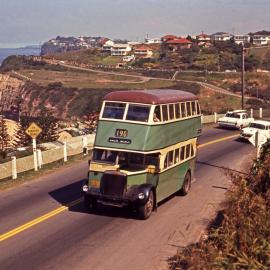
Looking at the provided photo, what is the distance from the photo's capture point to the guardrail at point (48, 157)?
2192 centimetres

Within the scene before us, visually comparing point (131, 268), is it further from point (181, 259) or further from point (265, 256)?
point (265, 256)

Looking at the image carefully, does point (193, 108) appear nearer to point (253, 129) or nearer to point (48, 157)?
point (48, 157)

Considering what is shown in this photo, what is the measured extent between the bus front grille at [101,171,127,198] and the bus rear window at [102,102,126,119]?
6.06 ft

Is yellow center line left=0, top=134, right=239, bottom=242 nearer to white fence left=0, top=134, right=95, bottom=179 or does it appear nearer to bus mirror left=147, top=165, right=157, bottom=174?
bus mirror left=147, top=165, right=157, bottom=174

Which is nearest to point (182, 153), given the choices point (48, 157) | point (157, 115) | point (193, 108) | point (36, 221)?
point (193, 108)

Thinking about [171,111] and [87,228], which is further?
[171,111]

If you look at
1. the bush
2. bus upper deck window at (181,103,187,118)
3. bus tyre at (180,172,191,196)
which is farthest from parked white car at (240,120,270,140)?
the bush

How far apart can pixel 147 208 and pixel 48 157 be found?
35.7ft

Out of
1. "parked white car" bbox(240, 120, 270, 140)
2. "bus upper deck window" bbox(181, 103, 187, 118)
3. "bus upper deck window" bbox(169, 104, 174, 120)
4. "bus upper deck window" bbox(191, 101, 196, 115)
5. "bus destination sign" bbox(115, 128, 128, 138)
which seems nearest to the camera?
"bus destination sign" bbox(115, 128, 128, 138)

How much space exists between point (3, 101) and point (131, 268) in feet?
438

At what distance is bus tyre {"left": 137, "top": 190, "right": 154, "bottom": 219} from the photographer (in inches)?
593

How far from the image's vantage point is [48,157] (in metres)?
25.2

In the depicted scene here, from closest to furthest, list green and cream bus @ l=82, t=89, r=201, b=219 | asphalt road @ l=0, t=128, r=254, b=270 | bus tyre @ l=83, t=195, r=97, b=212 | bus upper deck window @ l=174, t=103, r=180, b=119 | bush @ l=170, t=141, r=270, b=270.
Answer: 1. bush @ l=170, t=141, r=270, b=270
2. asphalt road @ l=0, t=128, r=254, b=270
3. green and cream bus @ l=82, t=89, r=201, b=219
4. bus tyre @ l=83, t=195, r=97, b=212
5. bus upper deck window @ l=174, t=103, r=180, b=119

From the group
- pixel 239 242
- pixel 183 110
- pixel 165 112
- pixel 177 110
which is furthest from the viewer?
pixel 183 110
